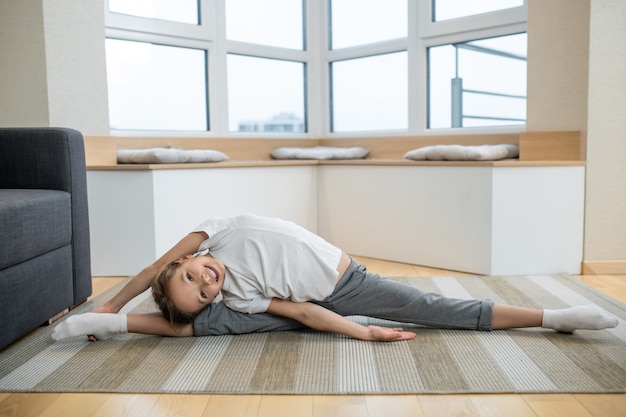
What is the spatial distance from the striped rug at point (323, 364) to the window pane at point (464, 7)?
1987mm

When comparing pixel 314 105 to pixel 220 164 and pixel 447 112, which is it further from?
pixel 220 164

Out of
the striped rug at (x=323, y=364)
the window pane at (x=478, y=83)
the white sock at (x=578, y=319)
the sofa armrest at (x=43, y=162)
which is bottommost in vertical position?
the striped rug at (x=323, y=364)

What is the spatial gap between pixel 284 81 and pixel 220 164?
1229mm

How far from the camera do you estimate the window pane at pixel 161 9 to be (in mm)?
3414

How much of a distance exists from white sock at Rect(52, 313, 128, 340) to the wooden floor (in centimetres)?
35

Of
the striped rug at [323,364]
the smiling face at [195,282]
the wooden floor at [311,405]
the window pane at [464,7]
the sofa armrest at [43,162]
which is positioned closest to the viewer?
the wooden floor at [311,405]

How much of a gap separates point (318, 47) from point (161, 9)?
3.68ft

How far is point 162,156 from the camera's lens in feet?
9.75

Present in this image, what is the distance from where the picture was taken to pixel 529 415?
1358mm

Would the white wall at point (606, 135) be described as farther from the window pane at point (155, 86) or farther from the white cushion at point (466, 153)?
the window pane at point (155, 86)

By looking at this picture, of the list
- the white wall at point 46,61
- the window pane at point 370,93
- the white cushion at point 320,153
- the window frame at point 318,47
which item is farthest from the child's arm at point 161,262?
the window pane at point 370,93

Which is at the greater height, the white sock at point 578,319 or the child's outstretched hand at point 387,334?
the white sock at point 578,319

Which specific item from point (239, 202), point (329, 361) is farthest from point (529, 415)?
point (239, 202)

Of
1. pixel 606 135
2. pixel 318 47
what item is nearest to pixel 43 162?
pixel 606 135
